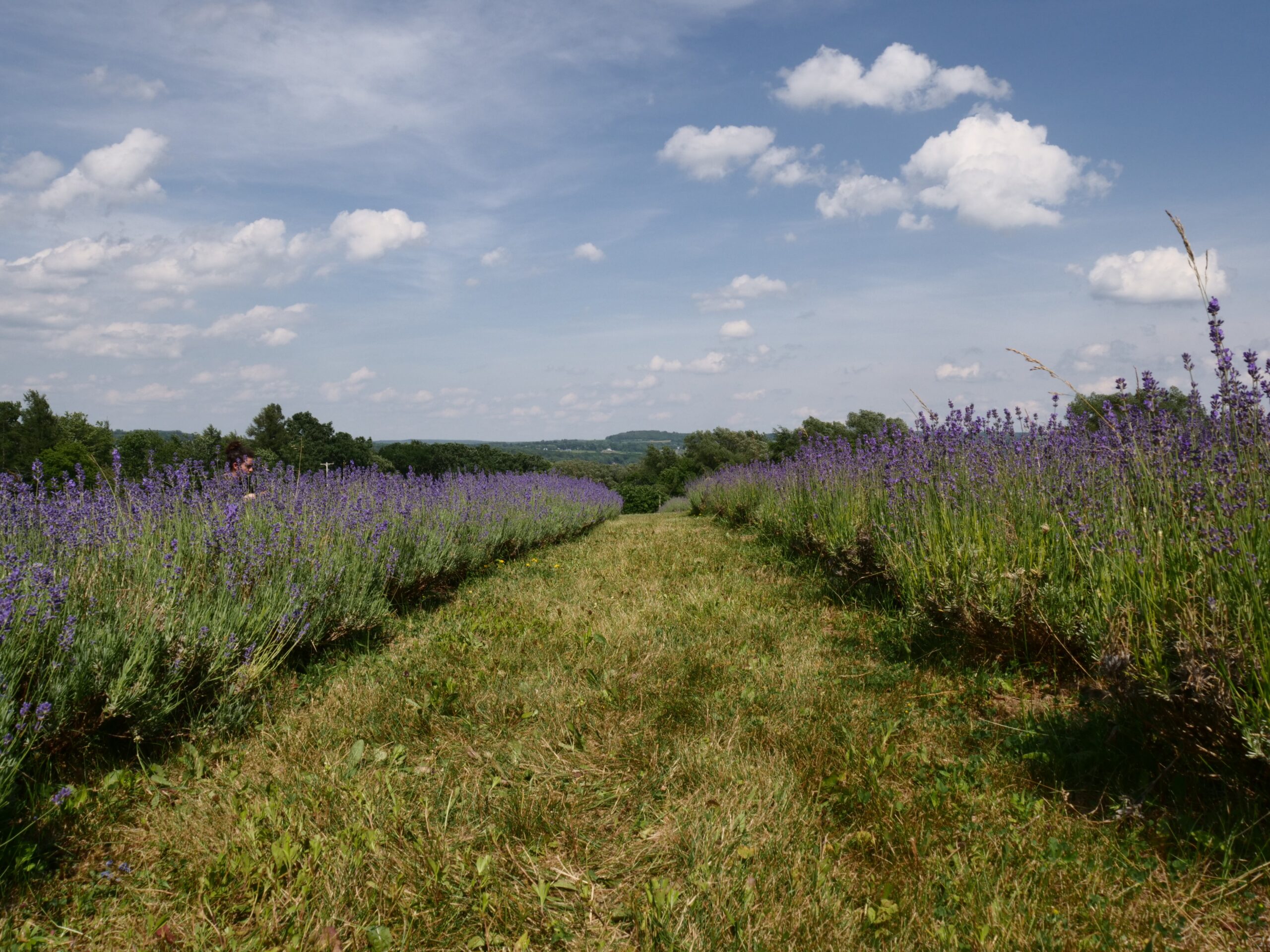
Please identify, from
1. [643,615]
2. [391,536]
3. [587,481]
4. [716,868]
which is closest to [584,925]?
[716,868]

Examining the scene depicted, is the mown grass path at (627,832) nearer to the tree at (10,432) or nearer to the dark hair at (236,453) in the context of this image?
the dark hair at (236,453)

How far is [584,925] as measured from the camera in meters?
2.01

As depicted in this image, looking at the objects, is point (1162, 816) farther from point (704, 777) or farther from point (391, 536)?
point (391, 536)

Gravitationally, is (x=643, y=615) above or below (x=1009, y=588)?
below

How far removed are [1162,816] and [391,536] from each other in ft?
15.9

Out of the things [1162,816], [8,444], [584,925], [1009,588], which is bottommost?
[584,925]

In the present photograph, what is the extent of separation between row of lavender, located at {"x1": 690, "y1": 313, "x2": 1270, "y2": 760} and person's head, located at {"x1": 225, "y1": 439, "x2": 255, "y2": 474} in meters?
6.08

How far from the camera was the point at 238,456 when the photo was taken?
7941 millimetres

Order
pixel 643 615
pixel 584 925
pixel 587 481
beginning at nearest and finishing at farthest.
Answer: pixel 584 925 → pixel 643 615 → pixel 587 481

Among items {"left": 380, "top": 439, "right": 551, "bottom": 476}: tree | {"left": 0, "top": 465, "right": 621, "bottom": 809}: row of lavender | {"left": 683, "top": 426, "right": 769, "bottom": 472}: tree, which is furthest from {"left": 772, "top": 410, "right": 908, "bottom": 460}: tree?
{"left": 380, "top": 439, "right": 551, "bottom": 476}: tree

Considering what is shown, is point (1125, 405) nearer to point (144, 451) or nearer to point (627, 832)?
point (627, 832)

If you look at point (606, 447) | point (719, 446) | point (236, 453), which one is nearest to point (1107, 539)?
point (236, 453)

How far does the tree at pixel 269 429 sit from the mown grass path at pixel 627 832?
4894 centimetres

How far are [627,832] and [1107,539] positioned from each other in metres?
2.20
